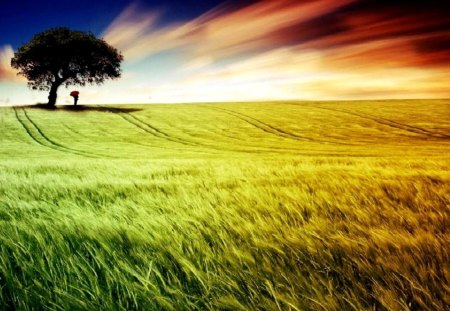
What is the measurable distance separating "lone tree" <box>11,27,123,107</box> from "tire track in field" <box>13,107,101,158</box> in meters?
11.1

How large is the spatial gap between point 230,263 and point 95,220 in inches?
37.4

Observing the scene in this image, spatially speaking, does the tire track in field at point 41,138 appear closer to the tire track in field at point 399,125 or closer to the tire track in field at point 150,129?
the tire track in field at point 150,129

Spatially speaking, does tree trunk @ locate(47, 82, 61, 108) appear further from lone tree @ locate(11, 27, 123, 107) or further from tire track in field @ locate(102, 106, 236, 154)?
tire track in field @ locate(102, 106, 236, 154)

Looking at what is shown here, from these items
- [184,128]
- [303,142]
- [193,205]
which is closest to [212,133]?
[184,128]

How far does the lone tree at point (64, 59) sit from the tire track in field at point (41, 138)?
11.1m

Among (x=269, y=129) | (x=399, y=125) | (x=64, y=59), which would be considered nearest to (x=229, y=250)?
(x=269, y=129)

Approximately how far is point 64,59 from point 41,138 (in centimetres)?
2283

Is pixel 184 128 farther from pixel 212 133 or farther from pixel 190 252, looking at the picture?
pixel 190 252

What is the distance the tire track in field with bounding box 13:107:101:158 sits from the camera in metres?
25.0

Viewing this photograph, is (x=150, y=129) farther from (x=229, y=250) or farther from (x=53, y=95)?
(x=229, y=250)

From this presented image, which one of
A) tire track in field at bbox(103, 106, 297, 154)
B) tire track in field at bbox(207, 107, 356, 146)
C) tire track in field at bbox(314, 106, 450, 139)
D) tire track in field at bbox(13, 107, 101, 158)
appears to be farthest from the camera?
tire track in field at bbox(314, 106, 450, 139)

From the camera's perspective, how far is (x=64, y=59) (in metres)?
49.3

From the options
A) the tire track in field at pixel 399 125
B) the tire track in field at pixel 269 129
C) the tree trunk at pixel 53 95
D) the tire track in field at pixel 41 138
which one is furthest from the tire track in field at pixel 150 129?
the tire track in field at pixel 399 125

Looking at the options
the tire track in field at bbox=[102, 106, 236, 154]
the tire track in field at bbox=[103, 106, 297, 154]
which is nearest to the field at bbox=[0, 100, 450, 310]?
the tire track in field at bbox=[103, 106, 297, 154]
